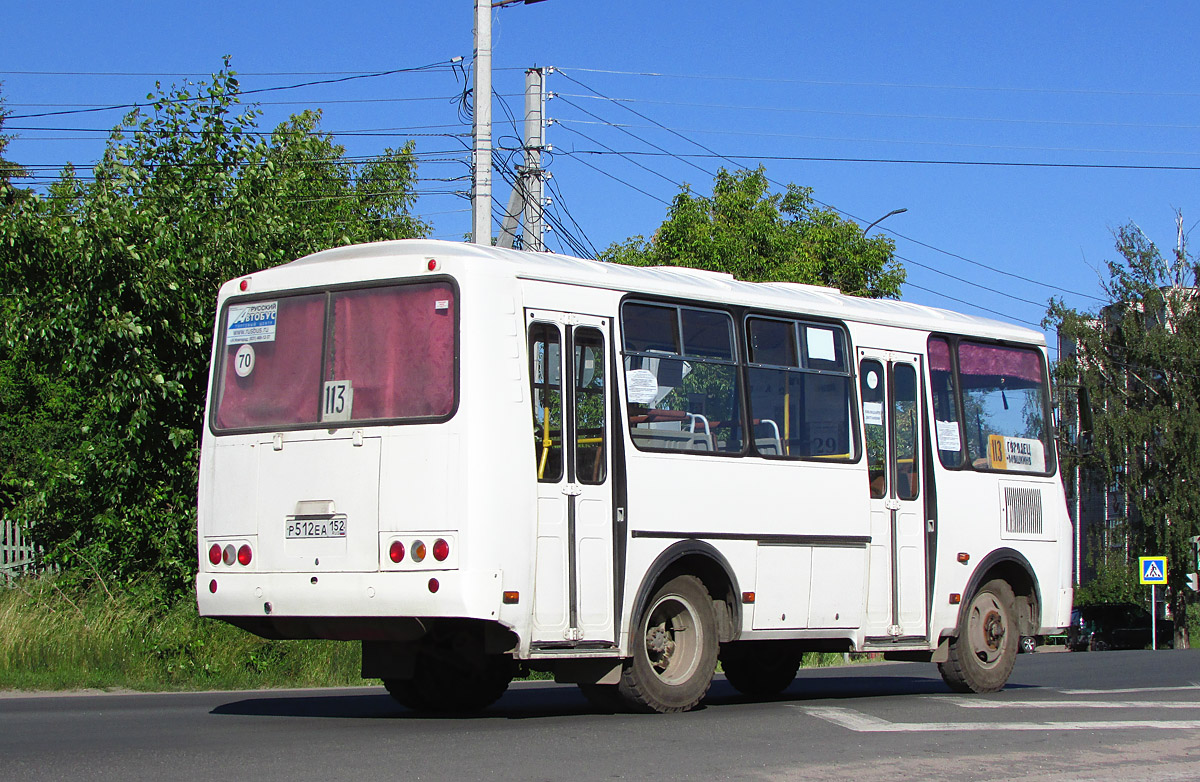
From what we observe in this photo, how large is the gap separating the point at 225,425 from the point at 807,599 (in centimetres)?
465

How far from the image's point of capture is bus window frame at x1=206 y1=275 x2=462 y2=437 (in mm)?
9625

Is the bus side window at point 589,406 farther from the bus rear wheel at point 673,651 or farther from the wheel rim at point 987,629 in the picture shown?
the wheel rim at point 987,629

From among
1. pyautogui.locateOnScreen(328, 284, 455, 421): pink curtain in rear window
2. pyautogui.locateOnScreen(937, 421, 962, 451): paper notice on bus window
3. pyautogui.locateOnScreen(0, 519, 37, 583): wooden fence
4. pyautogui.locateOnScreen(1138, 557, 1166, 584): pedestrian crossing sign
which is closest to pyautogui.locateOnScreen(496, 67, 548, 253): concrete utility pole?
pyautogui.locateOnScreen(0, 519, 37, 583): wooden fence

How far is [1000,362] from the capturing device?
567 inches

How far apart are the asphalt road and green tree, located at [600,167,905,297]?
78.0 feet

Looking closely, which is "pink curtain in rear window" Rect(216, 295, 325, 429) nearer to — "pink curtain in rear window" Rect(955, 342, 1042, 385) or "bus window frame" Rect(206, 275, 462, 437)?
"bus window frame" Rect(206, 275, 462, 437)

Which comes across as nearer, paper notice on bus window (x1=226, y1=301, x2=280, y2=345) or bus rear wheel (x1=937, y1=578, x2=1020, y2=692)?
paper notice on bus window (x1=226, y1=301, x2=280, y2=345)

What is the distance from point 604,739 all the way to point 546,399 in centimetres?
232

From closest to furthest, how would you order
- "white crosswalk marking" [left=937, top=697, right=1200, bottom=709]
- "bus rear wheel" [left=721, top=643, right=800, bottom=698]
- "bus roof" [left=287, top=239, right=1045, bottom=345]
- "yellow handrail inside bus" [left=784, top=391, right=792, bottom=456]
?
"bus roof" [left=287, top=239, right=1045, bottom=345] < "white crosswalk marking" [left=937, top=697, right=1200, bottom=709] < "yellow handrail inside bus" [left=784, top=391, right=792, bottom=456] < "bus rear wheel" [left=721, top=643, right=800, bottom=698]

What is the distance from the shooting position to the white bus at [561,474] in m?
9.61

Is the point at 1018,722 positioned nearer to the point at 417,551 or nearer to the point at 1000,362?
the point at 417,551

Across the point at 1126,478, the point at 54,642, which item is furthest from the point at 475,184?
the point at 1126,478

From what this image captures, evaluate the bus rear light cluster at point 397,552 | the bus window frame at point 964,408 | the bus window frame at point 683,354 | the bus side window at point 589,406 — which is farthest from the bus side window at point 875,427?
the bus rear light cluster at point 397,552

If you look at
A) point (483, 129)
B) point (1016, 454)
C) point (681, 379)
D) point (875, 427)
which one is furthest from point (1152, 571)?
point (681, 379)
